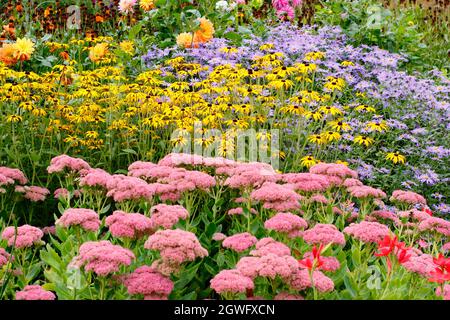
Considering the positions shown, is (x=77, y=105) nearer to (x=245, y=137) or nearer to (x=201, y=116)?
(x=201, y=116)

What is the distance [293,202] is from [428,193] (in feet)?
8.52

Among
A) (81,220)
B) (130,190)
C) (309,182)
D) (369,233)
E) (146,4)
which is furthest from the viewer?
(146,4)

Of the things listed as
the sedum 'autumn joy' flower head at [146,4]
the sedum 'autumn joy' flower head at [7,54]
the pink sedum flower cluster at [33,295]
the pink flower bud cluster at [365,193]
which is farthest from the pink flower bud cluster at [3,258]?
the sedum 'autumn joy' flower head at [146,4]

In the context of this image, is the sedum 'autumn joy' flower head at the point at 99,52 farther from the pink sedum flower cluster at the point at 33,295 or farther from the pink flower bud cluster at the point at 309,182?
the pink sedum flower cluster at the point at 33,295

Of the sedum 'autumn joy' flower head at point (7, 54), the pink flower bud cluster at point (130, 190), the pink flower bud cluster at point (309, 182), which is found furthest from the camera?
the sedum 'autumn joy' flower head at point (7, 54)

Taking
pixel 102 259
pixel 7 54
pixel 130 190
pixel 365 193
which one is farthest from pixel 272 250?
pixel 7 54

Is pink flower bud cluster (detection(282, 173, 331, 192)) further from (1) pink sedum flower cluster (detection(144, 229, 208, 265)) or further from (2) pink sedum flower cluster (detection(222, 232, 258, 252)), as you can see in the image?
(1) pink sedum flower cluster (detection(144, 229, 208, 265))

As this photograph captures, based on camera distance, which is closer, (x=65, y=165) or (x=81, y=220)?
(x=81, y=220)

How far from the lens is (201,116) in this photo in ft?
18.3

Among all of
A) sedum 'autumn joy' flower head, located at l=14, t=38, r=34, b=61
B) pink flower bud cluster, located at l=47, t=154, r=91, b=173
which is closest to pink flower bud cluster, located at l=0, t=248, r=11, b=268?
pink flower bud cluster, located at l=47, t=154, r=91, b=173

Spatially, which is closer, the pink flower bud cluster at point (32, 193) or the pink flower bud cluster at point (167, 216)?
the pink flower bud cluster at point (167, 216)

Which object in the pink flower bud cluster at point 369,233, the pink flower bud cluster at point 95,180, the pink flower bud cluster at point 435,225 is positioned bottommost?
the pink flower bud cluster at point 435,225

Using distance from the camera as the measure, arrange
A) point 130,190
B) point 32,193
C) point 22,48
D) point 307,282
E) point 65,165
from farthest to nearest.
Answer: point 22,48 → point 32,193 → point 65,165 → point 130,190 → point 307,282

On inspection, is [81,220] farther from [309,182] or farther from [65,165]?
[309,182]
